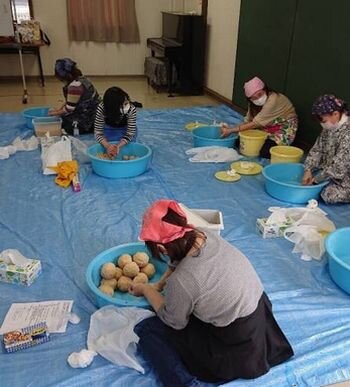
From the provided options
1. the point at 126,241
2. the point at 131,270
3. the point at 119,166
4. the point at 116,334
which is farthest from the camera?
the point at 119,166

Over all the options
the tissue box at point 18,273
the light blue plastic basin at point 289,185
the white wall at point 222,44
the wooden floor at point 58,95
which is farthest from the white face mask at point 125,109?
the white wall at point 222,44

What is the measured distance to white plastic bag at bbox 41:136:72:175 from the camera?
2529 millimetres

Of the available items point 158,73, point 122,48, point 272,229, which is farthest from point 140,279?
point 122,48

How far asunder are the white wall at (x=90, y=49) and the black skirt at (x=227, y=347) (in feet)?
18.2

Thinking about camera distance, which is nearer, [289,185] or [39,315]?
[39,315]

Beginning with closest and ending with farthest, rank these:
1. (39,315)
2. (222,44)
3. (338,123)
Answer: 1. (39,315)
2. (338,123)
3. (222,44)

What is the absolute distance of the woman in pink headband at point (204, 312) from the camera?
3.35 ft

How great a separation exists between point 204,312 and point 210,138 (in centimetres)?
228

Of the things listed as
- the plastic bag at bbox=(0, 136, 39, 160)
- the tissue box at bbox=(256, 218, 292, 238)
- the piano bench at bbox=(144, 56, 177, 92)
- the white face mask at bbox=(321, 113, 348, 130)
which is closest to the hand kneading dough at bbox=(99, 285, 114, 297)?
the tissue box at bbox=(256, 218, 292, 238)

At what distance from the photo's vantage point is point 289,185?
221 cm

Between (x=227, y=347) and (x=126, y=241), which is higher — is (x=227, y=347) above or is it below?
above

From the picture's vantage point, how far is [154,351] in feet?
3.91

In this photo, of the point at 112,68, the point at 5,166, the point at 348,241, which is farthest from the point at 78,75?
the point at 112,68

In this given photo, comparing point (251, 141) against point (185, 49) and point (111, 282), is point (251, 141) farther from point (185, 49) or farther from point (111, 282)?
point (185, 49)
